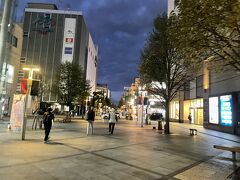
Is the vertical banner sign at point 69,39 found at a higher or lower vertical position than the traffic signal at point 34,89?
higher

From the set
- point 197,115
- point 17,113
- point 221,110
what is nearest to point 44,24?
point 197,115

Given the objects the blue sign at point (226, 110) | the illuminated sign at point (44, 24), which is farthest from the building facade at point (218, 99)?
the illuminated sign at point (44, 24)

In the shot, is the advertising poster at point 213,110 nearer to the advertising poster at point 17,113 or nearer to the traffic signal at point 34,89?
the advertising poster at point 17,113

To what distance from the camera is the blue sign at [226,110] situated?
2513 cm

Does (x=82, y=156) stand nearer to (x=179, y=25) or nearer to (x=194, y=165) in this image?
(x=194, y=165)

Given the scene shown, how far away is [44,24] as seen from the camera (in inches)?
3034

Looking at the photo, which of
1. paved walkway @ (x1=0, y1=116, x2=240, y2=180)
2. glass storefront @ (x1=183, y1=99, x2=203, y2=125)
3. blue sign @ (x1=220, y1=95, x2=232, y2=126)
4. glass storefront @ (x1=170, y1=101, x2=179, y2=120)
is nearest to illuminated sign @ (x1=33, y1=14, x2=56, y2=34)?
glass storefront @ (x1=170, y1=101, x2=179, y2=120)

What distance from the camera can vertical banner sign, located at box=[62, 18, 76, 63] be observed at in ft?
247

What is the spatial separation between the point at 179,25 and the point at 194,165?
5.10 m

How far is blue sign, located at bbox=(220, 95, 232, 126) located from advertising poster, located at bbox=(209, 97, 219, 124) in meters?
1.35

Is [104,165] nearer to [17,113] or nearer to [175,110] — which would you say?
[17,113]

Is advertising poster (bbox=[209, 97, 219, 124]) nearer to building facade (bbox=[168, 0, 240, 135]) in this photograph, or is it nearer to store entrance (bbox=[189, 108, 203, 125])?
building facade (bbox=[168, 0, 240, 135])

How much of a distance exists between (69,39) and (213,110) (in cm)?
5728

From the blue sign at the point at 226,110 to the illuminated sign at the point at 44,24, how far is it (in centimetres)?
6343
